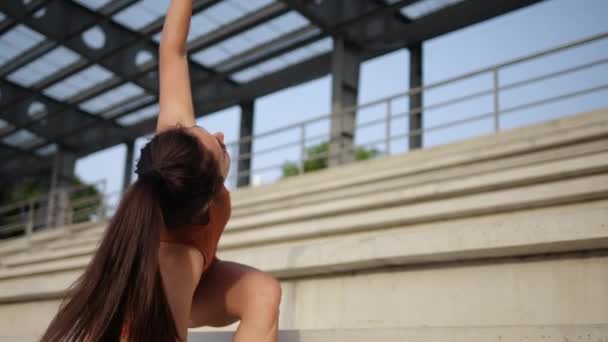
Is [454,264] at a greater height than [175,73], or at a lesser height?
lesser

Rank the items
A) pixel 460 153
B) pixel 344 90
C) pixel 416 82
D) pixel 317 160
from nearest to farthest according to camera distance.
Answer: pixel 460 153, pixel 344 90, pixel 416 82, pixel 317 160

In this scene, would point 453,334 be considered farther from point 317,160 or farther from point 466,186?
point 317,160

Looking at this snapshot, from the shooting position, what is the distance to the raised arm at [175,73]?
112 cm

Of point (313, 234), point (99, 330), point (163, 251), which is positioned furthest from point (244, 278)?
point (313, 234)

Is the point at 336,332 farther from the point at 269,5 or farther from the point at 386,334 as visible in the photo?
the point at 269,5

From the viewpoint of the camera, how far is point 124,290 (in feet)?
2.79

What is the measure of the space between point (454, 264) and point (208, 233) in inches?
33.2

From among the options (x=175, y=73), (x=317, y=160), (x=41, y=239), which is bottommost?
(x=175, y=73)

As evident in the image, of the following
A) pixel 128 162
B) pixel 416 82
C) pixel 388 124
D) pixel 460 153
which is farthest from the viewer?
pixel 128 162

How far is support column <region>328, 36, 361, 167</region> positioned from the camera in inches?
309

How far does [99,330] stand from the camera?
84cm

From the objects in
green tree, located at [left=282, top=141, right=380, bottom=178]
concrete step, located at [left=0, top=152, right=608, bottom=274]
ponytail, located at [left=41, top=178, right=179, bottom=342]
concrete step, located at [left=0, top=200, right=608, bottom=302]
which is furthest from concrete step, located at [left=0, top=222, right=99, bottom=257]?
green tree, located at [left=282, top=141, right=380, bottom=178]

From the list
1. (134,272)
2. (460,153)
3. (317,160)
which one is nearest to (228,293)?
(134,272)

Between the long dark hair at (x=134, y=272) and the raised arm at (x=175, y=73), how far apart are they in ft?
0.68
